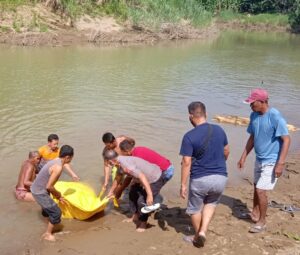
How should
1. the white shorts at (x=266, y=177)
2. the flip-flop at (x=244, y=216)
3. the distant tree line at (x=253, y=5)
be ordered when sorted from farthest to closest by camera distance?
1. the distant tree line at (x=253, y=5)
2. the flip-flop at (x=244, y=216)
3. the white shorts at (x=266, y=177)

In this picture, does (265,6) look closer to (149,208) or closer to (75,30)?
(75,30)

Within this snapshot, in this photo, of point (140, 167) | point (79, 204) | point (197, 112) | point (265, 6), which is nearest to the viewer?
point (197, 112)

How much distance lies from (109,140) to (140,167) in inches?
49.8

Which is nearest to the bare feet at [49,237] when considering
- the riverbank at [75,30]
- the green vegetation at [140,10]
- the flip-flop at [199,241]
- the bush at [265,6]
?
the flip-flop at [199,241]

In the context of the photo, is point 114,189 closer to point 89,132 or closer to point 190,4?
point 89,132

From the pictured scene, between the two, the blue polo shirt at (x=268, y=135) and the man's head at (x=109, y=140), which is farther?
the man's head at (x=109, y=140)

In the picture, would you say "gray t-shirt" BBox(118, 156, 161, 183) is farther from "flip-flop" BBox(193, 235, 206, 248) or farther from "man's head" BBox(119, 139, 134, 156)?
"flip-flop" BBox(193, 235, 206, 248)

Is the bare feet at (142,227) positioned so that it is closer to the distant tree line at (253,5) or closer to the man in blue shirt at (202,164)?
the man in blue shirt at (202,164)

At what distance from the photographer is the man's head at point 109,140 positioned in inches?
258

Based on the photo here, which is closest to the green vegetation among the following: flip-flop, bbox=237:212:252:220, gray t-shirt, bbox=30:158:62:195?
gray t-shirt, bbox=30:158:62:195

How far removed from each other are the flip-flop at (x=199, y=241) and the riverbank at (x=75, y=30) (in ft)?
74.4

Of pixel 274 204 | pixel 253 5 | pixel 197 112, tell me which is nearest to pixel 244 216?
pixel 274 204

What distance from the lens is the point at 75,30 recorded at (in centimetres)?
2959

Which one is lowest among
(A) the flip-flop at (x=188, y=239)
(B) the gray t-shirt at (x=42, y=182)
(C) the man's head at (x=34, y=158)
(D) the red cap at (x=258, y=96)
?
(A) the flip-flop at (x=188, y=239)
